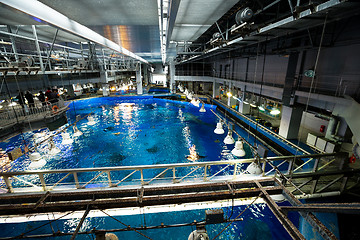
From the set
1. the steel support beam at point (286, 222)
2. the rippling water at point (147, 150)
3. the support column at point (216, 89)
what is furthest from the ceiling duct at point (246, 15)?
the support column at point (216, 89)

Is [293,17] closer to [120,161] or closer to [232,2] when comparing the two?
[232,2]

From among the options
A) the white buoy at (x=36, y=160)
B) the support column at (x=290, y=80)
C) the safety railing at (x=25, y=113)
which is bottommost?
the white buoy at (x=36, y=160)

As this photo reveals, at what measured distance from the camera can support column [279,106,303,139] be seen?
35.6ft

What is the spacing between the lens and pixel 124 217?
7.35m

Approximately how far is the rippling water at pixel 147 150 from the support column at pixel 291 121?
307 cm

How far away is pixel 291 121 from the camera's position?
11.0 meters

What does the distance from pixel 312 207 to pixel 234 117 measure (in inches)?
705

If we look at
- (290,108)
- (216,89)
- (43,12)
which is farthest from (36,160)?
(216,89)

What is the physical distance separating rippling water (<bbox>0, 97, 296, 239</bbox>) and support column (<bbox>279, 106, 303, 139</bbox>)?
3065mm

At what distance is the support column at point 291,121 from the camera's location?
10.9 metres

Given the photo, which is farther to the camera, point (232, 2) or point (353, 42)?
point (353, 42)

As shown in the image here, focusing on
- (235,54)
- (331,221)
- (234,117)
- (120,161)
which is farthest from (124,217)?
(235,54)

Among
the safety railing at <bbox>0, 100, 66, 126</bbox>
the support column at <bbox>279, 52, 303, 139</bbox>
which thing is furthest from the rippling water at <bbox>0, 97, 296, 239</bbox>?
the support column at <bbox>279, 52, 303, 139</bbox>

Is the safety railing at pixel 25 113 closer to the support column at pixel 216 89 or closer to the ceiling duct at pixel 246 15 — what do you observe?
the ceiling duct at pixel 246 15
